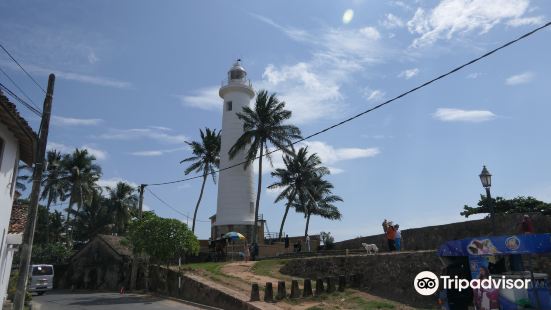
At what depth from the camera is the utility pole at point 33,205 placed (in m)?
11.7

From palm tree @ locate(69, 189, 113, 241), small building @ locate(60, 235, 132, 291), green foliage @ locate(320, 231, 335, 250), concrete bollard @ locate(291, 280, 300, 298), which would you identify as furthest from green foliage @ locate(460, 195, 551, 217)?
palm tree @ locate(69, 189, 113, 241)

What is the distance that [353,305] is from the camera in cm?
1557

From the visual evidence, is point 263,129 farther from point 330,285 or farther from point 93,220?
point 93,220

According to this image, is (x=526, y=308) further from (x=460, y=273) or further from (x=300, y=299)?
(x=300, y=299)

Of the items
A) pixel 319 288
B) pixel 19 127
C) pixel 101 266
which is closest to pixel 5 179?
pixel 19 127

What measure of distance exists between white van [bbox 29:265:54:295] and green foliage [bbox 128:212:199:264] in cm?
680

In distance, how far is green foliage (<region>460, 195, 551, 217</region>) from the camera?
107 ft

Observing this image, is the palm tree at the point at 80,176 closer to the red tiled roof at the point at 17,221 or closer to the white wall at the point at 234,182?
the white wall at the point at 234,182

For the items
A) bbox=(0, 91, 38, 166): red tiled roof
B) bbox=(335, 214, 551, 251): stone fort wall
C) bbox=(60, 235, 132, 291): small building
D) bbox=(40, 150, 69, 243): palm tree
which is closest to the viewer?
bbox=(0, 91, 38, 166): red tiled roof

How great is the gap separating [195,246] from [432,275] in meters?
13.5

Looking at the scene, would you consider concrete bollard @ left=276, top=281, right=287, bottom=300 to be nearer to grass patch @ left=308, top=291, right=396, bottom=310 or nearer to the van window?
grass patch @ left=308, top=291, right=396, bottom=310

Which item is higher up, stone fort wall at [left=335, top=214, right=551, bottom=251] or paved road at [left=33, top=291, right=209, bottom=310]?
stone fort wall at [left=335, top=214, right=551, bottom=251]

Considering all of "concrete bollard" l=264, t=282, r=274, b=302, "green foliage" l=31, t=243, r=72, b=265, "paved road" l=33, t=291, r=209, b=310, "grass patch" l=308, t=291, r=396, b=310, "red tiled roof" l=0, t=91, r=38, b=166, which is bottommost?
"paved road" l=33, t=291, r=209, b=310

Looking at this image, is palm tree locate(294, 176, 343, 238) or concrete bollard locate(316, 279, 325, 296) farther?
palm tree locate(294, 176, 343, 238)
